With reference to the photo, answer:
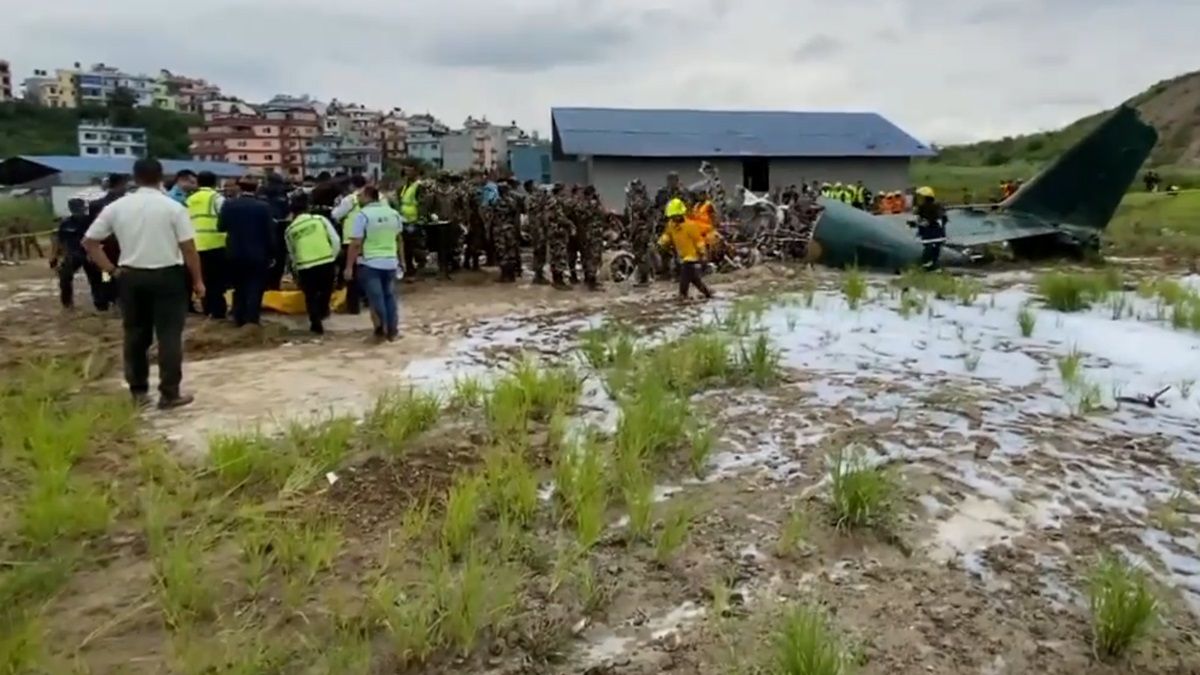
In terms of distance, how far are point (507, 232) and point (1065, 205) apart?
8544 millimetres

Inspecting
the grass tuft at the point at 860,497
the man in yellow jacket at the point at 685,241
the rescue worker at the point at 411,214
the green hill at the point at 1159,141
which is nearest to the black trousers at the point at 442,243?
the rescue worker at the point at 411,214

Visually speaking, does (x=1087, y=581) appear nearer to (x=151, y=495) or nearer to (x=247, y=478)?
(x=247, y=478)

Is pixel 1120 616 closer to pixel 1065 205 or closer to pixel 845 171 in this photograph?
pixel 1065 205

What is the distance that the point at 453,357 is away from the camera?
7.53m

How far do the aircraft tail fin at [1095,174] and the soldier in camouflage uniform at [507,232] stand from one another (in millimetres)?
7955

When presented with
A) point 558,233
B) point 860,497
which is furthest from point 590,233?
point 860,497

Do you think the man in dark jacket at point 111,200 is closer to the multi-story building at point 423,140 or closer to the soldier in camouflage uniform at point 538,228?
the soldier in camouflage uniform at point 538,228

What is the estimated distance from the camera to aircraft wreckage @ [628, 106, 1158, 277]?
14141mm

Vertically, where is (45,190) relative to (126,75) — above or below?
below

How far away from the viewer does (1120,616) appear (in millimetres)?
3494

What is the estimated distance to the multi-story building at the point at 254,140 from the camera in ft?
264

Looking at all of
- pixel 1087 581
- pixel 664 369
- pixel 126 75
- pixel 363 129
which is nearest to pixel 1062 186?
pixel 664 369

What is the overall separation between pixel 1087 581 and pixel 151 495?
12.6 feet

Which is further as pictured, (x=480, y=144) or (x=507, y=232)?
(x=480, y=144)
